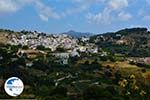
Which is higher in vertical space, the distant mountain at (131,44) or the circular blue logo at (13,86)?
the distant mountain at (131,44)

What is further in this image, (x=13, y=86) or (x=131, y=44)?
(x=131, y=44)

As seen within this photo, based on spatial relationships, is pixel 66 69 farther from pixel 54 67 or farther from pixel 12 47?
pixel 12 47

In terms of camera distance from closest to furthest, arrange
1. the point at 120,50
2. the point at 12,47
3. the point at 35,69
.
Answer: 1. the point at 35,69
2. the point at 12,47
3. the point at 120,50

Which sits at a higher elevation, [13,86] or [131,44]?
[131,44]

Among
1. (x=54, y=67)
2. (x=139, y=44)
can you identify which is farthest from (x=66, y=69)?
(x=139, y=44)

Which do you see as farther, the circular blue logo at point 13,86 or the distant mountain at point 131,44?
the distant mountain at point 131,44

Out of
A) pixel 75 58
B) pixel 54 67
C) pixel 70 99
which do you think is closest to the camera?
pixel 70 99

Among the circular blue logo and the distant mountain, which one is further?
the distant mountain

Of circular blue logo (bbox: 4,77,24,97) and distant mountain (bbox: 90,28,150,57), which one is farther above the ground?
distant mountain (bbox: 90,28,150,57)
